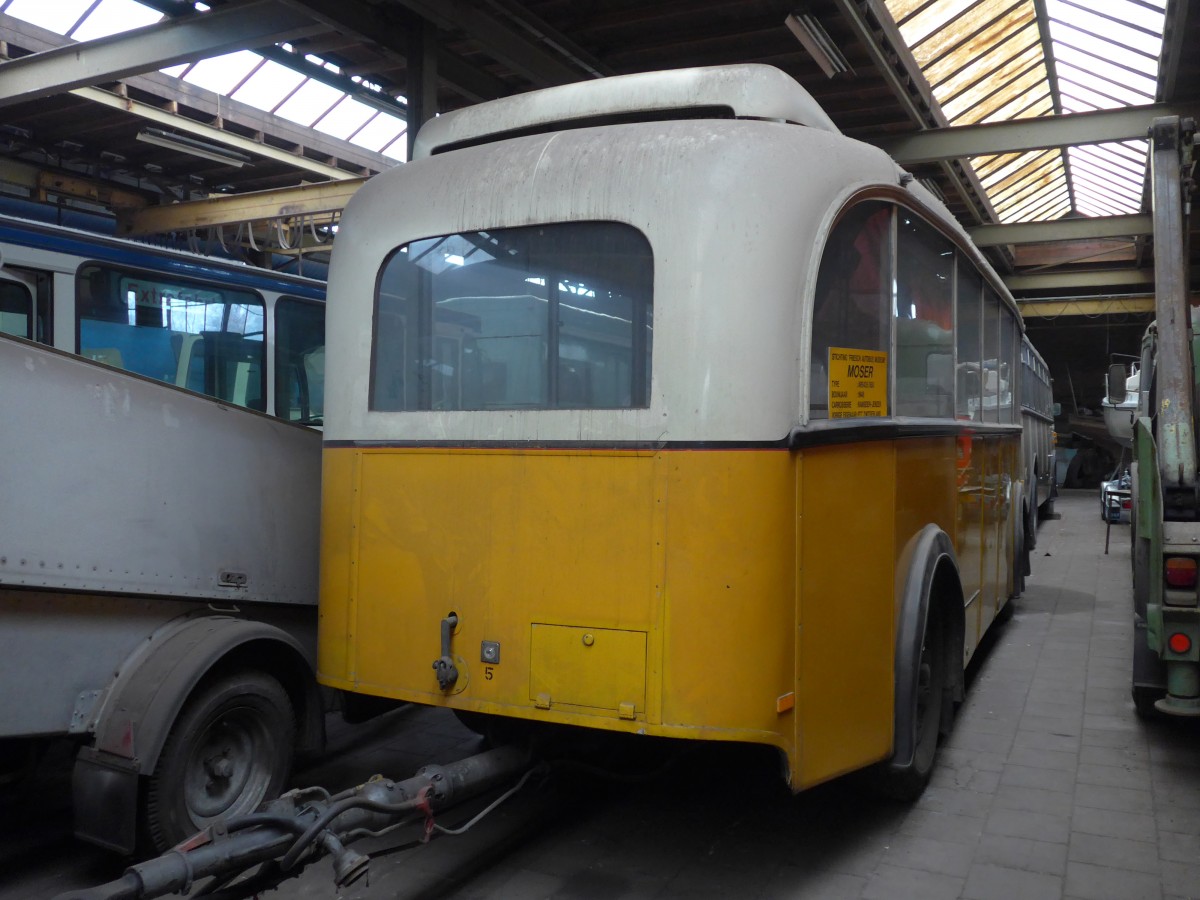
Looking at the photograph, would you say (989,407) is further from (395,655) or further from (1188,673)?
(395,655)

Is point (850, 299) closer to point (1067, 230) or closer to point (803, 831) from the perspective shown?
point (803, 831)

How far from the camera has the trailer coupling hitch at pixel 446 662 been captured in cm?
388

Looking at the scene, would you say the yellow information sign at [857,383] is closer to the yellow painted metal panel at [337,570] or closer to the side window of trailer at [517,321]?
the side window of trailer at [517,321]

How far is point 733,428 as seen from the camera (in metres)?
3.47

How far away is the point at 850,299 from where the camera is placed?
3959 mm

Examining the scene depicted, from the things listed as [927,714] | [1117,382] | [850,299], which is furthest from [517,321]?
[1117,382]

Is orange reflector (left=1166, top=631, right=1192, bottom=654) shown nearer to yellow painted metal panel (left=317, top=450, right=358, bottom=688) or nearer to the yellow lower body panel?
the yellow lower body panel

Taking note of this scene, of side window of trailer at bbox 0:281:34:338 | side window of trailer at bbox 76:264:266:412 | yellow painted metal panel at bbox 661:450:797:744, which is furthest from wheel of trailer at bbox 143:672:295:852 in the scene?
side window of trailer at bbox 0:281:34:338

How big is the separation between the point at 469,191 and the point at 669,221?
3.00 feet

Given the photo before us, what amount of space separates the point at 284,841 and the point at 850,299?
8.90 feet

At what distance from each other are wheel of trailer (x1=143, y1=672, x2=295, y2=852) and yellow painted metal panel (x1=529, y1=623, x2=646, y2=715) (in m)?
1.28

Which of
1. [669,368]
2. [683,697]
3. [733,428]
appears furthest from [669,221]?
[683,697]

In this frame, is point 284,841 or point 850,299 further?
point 850,299

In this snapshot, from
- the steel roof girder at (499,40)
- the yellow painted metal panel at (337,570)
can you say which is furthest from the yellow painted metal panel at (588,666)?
the steel roof girder at (499,40)
